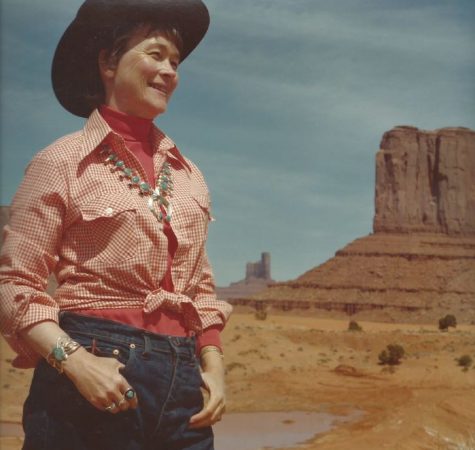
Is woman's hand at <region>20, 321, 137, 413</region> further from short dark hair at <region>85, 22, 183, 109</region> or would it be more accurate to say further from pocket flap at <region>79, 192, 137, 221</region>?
short dark hair at <region>85, 22, 183, 109</region>

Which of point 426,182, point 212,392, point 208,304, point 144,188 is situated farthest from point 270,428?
point 426,182

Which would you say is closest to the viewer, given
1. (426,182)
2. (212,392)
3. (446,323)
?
(212,392)

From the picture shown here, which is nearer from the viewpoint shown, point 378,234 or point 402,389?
point 402,389

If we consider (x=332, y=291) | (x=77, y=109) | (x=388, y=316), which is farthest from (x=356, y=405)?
(x=332, y=291)

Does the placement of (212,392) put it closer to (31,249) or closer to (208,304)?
(208,304)

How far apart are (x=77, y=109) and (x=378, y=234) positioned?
93.4m

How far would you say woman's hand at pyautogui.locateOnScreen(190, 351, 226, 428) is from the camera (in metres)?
2.70

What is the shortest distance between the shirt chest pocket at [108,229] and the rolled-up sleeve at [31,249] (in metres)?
0.09

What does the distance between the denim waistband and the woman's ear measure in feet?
2.93

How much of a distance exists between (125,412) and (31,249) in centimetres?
61

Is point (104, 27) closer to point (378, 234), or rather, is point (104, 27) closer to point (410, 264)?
point (410, 264)

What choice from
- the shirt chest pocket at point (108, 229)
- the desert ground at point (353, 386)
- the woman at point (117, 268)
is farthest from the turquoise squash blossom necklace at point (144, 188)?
the desert ground at point (353, 386)

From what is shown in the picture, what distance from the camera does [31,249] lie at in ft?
8.46

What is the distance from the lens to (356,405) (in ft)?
59.1
